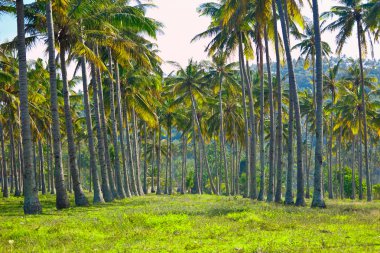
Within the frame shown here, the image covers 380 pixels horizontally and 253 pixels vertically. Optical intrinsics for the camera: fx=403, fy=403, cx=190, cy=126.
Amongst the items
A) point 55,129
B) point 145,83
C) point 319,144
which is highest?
point 145,83

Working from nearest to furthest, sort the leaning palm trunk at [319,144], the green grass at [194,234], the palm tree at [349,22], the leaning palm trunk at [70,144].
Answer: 1. the green grass at [194,234]
2. the leaning palm trunk at [319,144]
3. the leaning palm trunk at [70,144]
4. the palm tree at [349,22]

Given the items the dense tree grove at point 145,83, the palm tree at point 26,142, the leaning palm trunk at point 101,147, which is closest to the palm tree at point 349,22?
the dense tree grove at point 145,83

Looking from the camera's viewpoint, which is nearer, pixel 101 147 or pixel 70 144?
pixel 70 144


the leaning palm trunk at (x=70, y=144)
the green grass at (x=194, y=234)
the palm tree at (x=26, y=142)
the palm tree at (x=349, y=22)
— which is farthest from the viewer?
the palm tree at (x=349, y=22)

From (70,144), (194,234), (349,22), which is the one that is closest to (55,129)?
(70,144)

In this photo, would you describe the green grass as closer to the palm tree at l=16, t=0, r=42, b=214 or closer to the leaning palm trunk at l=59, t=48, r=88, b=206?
the palm tree at l=16, t=0, r=42, b=214

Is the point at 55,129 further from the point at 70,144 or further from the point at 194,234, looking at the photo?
the point at 194,234

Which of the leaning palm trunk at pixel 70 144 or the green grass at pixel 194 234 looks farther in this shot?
the leaning palm trunk at pixel 70 144

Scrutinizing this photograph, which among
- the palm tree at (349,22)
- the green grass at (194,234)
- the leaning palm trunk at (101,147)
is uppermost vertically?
the palm tree at (349,22)

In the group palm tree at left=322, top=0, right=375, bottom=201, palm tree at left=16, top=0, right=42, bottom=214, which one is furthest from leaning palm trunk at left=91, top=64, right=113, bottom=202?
palm tree at left=322, top=0, right=375, bottom=201

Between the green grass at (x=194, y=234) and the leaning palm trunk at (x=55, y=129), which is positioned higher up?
the leaning palm trunk at (x=55, y=129)

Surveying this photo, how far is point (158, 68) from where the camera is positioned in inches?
1517

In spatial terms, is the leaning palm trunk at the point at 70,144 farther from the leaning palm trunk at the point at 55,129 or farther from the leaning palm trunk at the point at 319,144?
the leaning palm trunk at the point at 319,144

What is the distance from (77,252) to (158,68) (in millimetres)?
31620
